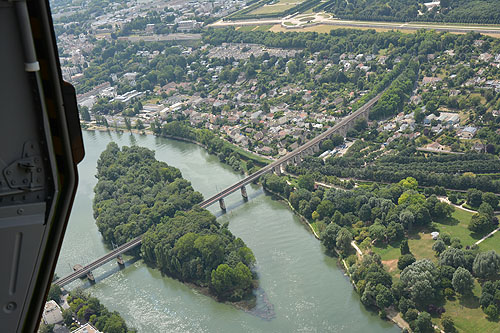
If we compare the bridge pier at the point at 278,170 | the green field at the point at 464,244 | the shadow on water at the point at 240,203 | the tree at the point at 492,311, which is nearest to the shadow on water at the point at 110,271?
the shadow on water at the point at 240,203

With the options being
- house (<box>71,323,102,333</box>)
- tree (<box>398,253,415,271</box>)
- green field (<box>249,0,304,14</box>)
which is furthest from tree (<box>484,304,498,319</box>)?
green field (<box>249,0,304,14</box>)

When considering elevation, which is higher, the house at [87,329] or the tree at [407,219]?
the tree at [407,219]

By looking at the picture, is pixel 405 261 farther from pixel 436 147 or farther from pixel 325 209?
pixel 436 147

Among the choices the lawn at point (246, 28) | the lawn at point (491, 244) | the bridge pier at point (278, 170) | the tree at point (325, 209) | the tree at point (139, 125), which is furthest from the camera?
the lawn at point (246, 28)

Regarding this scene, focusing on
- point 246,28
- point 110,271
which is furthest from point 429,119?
point 246,28

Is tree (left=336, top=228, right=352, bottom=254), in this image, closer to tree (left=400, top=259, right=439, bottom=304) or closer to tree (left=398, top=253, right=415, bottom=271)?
tree (left=398, top=253, right=415, bottom=271)

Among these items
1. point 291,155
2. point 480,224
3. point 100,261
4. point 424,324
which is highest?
point 480,224

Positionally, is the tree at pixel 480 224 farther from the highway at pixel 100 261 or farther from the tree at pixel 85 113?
the tree at pixel 85 113
